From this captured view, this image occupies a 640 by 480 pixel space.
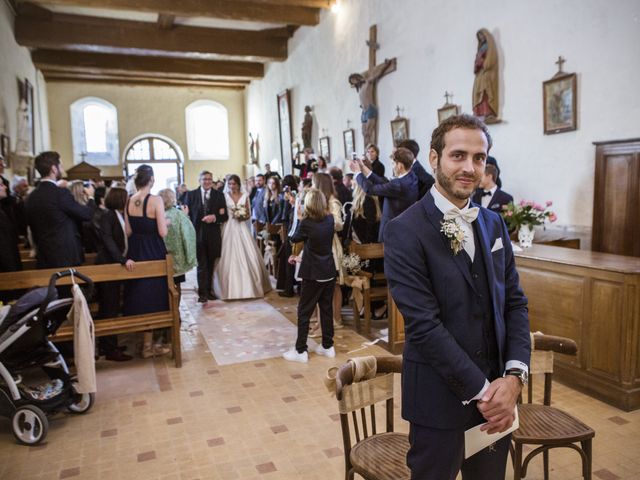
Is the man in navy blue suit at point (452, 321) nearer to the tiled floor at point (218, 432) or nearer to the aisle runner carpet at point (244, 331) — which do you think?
the tiled floor at point (218, 432)

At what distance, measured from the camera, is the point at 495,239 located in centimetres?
183

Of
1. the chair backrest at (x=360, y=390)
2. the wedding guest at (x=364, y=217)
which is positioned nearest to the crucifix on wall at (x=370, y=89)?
the wedding guest at (x=364, y=217)

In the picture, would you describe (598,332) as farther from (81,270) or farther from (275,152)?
(275,152)

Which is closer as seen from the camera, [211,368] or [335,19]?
[211,368]

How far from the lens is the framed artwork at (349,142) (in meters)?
10.6

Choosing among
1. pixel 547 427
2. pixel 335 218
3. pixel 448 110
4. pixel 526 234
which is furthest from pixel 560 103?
pixel 547 427

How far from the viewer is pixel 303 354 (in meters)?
5.08

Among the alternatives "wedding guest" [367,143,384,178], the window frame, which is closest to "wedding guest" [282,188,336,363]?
"wedding guest" [367,143,384,178]

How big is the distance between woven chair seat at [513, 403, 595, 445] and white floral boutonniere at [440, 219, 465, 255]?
3.98ft

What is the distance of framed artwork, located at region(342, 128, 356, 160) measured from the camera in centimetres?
1061

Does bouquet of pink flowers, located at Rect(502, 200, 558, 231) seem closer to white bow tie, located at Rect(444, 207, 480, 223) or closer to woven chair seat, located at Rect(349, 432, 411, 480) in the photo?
woven chair seat, located at Rect(349, 432, 411, 480)

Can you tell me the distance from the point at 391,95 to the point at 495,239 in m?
7.68

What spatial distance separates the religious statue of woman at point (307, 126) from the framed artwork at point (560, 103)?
760 centimetres

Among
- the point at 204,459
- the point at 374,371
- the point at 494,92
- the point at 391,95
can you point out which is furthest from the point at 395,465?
the point at 391,95
